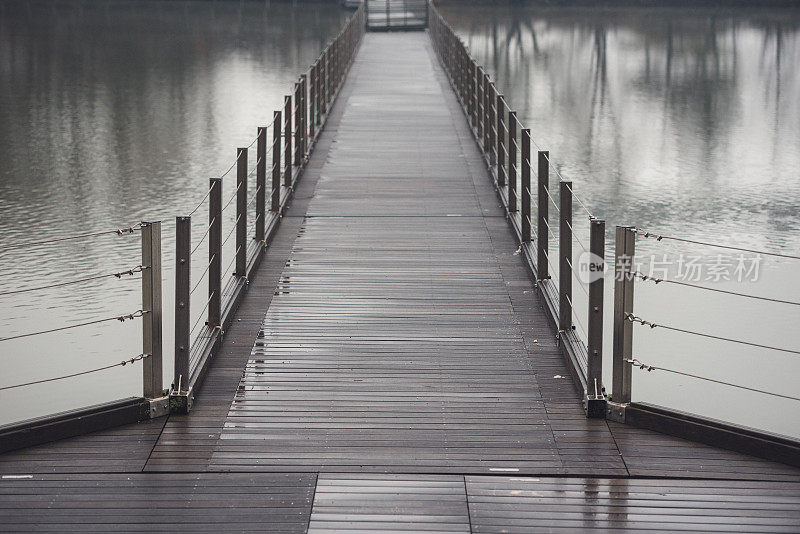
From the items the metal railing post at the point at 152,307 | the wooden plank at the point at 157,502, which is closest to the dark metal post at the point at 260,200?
the metal railing post at the point at 152,307

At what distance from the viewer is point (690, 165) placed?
10945 mm

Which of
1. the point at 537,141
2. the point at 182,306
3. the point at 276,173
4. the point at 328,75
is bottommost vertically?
the point at 537,141

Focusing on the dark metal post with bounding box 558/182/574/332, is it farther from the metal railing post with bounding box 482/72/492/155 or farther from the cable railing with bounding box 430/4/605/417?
the metal railing post with bounding box 482/72/492/155

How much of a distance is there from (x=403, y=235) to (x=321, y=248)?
1.72ft

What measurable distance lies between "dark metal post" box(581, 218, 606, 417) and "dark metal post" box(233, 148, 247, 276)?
1986 mm

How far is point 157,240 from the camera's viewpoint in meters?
3.45

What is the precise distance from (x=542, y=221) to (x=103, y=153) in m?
7.04

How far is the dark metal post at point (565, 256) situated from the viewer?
14.0ft

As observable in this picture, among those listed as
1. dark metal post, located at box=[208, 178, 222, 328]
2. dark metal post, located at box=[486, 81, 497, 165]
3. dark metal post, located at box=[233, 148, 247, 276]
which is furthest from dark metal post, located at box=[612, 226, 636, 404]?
dark metal post, located at box=[486, 81, 497, 165]

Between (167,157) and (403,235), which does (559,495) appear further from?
(167,157)

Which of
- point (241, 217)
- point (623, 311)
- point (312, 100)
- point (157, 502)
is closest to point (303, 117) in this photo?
point (312, 100)

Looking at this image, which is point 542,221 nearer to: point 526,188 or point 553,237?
point 526,188

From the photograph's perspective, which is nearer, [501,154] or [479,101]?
[501,154]

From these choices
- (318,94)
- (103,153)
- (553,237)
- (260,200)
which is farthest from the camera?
(103,153)
